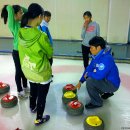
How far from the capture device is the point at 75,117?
264 centimetres

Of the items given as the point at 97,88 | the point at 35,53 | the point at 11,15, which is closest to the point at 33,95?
the point at 35,53

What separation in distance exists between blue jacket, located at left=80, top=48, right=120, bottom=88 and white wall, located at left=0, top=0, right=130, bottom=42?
11.1 feet

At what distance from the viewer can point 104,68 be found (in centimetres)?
258

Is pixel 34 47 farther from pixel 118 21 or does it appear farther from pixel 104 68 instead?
pixel 118 21

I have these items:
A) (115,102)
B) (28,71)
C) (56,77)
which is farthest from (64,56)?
(28,71)

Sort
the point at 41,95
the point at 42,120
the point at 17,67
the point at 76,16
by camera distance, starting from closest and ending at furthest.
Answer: the point at 41,95
the point at 42,120
the point at 17,67
the point at 76,16

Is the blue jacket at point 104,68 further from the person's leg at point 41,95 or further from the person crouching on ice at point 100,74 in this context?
the person's leg at point 41,95

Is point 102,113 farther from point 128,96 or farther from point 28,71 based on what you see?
point 28,71

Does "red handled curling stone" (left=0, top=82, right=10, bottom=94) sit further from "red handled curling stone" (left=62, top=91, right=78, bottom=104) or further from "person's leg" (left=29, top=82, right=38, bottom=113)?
"red handled curling stone" (left=62, top=91, right=78, bottom=104)

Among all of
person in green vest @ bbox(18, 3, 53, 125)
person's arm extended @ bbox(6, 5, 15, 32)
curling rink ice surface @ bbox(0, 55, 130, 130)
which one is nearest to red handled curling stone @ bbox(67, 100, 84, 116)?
curling rink ice surface @ bbox(0, 55, 130, 130)

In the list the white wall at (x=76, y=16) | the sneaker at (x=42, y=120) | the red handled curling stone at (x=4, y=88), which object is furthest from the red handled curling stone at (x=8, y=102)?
the white wall at (x=76, y=16)

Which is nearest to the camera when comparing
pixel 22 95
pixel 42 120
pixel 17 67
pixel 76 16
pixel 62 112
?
pixel 42 120

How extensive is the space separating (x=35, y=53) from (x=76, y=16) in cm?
427

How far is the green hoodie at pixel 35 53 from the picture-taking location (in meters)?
2.07
